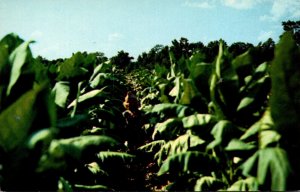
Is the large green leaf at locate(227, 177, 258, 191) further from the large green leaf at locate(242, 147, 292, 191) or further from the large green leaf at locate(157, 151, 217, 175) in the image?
the large green leaf at locate(157, 151, 217, 175)

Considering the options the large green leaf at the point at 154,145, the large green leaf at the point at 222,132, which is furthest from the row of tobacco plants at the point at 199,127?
the large green leaf at the point at 154,145

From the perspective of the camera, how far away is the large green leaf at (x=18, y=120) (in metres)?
2.62

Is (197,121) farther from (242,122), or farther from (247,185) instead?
(247,185)

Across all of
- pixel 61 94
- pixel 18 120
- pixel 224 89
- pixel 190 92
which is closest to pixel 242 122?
pixel 224 89

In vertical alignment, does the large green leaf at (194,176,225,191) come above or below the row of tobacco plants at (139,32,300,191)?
below

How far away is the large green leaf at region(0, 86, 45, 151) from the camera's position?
2.62 metres

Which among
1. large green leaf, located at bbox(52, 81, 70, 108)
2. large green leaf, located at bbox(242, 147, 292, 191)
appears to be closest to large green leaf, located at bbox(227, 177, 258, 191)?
large green leaf, located at bbox(242, 147, 292, 191)

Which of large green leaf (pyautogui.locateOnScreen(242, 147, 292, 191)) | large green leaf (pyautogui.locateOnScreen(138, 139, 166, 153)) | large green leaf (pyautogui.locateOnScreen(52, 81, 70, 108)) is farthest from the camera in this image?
large green leaf (pyautogui.locateOnScreen(138, 139, 166, 153))

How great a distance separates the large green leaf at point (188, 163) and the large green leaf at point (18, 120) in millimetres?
1449

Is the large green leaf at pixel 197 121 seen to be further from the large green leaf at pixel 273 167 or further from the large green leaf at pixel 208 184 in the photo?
the large green leaf at pixel 273 167

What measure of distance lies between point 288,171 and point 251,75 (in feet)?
5.01

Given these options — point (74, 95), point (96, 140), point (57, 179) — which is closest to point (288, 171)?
point (96, 140)

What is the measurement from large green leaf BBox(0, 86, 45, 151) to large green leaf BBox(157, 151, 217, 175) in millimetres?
1449

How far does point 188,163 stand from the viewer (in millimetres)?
3527
